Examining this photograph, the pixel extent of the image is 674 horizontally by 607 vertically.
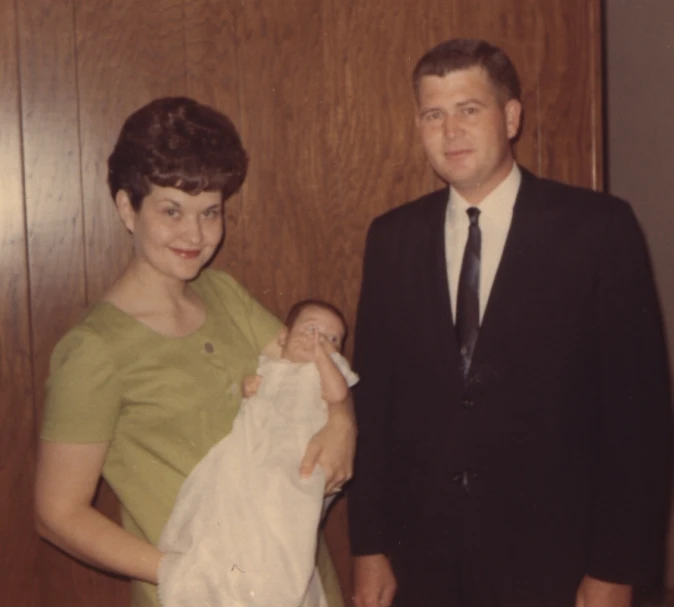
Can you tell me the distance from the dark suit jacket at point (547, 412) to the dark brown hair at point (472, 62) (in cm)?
20

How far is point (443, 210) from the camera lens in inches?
62.8

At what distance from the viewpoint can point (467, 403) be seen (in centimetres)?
147

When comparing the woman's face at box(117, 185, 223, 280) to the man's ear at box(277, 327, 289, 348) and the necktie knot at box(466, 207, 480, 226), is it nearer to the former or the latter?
the man's ear at box(277, 327, 289, 348)

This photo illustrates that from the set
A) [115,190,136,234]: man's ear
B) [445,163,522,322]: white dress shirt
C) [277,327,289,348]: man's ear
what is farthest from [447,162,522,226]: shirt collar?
[115,190,136,234]: man's ear

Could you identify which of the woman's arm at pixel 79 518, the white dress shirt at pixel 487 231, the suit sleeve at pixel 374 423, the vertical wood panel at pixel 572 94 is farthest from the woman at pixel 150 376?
the vertical wood panel at pixel 572 94

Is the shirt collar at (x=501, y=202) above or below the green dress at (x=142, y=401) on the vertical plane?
above

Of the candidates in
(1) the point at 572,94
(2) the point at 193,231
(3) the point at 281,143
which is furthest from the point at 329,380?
(1) the point at 572,94

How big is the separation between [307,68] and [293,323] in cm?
58

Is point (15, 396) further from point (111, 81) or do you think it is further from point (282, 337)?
point (111, 81)

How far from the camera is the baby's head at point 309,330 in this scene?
1519mm

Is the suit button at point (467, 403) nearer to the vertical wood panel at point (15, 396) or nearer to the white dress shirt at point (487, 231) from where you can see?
the white dress shirt at point (487, 231)

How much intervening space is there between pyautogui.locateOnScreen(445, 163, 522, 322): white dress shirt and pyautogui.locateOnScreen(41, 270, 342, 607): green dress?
450mm

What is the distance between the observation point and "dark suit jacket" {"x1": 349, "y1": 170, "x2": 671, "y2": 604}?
1.42 metres

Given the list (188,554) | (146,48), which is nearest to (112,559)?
(188,554)
